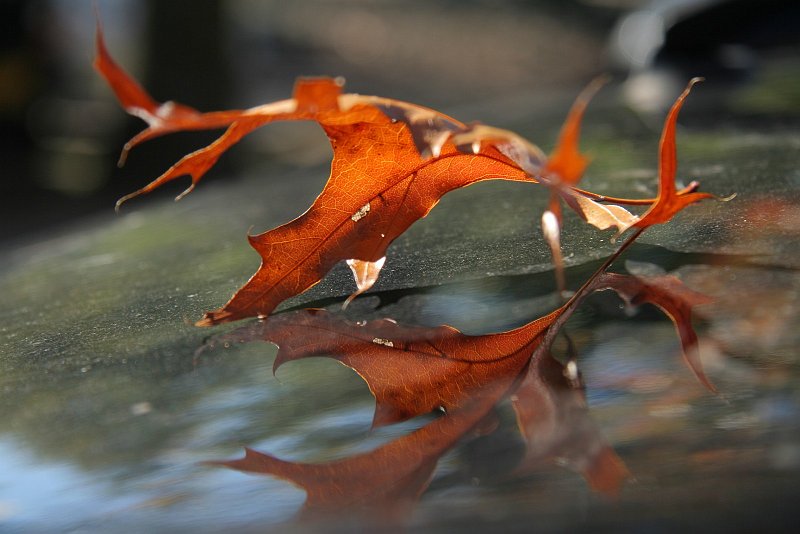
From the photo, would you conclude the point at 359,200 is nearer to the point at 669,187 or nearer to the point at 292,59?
the point at 669,187

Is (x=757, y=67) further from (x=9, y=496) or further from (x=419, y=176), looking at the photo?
(x=9, y=496)

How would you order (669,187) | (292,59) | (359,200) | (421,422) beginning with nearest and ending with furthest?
(421,422)
(669,187)
(359,200)
(292,59)

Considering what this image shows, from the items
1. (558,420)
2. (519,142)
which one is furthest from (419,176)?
(558,420)

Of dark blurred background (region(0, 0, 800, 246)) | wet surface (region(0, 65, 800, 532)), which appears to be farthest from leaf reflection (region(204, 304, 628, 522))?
dark blurred background (region(0, 0, 800, 246))

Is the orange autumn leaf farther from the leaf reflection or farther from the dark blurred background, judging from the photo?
the dark blurred background

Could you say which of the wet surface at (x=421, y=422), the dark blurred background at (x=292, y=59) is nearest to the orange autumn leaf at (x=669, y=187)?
the wet surface at (x=421, y=422)

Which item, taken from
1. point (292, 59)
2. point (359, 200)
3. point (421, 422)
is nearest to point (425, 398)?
point (421, 422)
